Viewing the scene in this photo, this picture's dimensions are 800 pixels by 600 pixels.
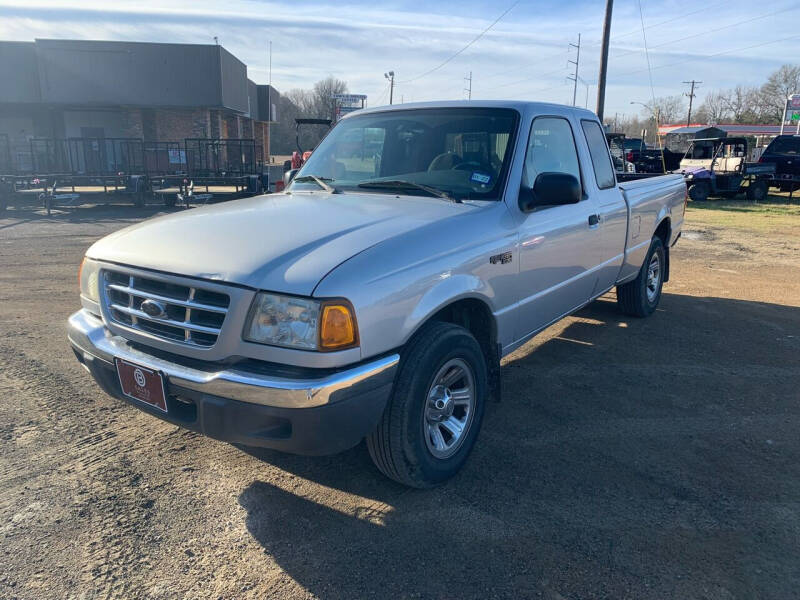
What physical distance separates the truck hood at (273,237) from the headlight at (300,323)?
2.6 inches

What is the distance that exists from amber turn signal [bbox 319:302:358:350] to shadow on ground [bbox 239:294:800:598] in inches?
38.9

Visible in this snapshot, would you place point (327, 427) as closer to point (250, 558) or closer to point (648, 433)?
point (250, 558)

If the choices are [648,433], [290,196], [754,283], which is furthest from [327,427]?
[754,283]

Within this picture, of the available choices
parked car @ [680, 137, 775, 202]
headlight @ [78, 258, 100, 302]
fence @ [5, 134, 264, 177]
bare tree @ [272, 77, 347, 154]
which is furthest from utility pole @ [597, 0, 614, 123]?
bare tree @ [272, 77, 347, 154]

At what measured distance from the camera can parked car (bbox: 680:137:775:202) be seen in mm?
20219

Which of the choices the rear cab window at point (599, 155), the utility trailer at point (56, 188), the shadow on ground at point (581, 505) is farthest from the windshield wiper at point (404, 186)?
the utility trailer at point (56, 188)

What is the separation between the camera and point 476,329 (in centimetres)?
363

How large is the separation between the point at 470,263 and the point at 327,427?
121 cm

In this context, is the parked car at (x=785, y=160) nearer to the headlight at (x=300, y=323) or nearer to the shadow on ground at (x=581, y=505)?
the shadow on ground at (x=581, y=505)

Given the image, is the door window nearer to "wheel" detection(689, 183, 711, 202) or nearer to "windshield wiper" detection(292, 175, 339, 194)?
"windshield wiper" detection(292, 175, 339, 194)

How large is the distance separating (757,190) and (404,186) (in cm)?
2095

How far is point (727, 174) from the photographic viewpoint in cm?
2020

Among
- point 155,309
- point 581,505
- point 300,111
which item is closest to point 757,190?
point 581,505

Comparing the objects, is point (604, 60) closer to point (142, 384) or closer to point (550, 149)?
point (550, 149)
